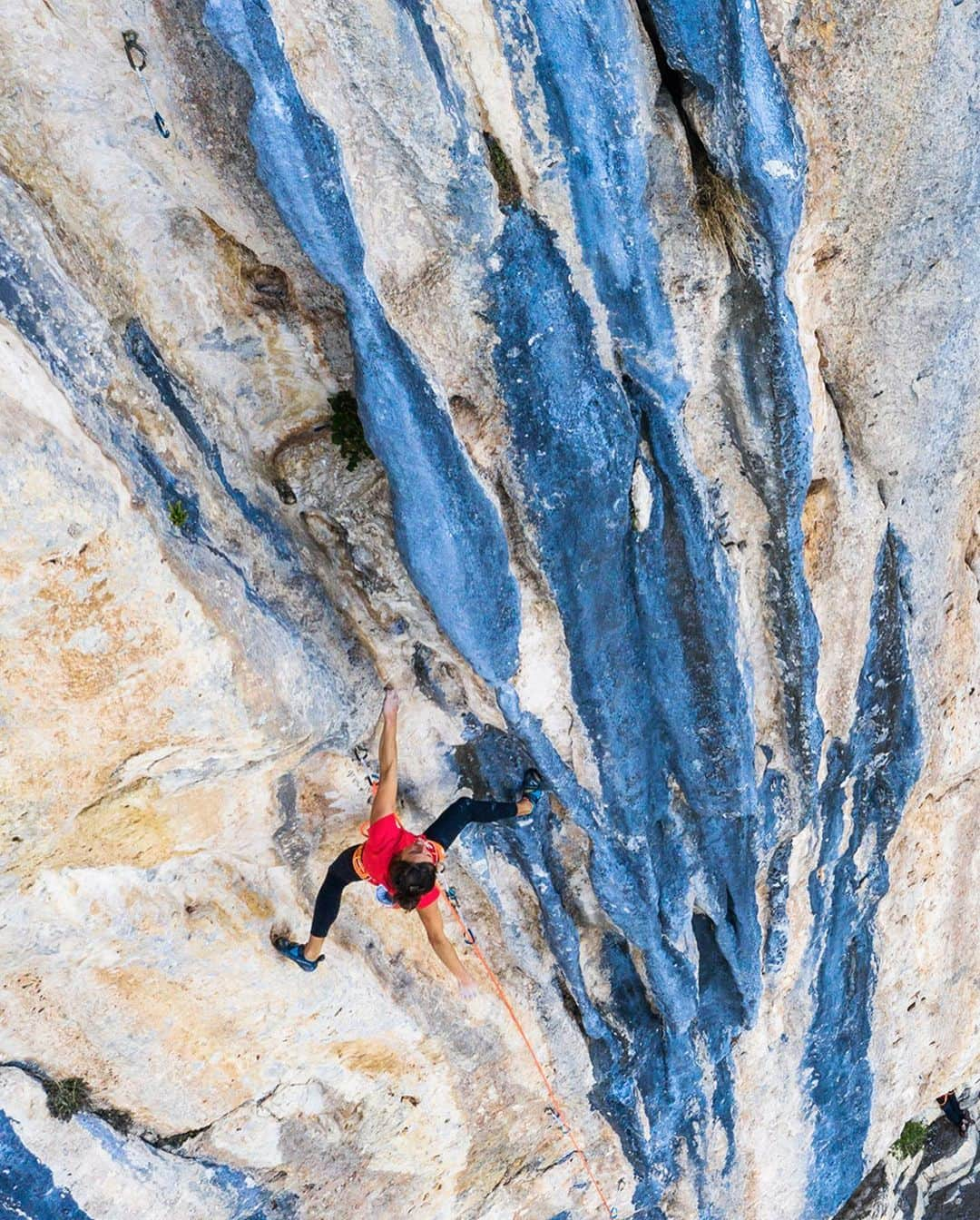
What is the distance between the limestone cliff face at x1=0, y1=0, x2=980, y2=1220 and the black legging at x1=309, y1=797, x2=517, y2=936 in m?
0.31

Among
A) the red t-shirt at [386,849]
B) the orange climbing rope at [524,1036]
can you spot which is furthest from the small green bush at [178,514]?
the orange climbing rope at [524,1036]

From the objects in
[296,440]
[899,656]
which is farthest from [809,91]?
[899,656]

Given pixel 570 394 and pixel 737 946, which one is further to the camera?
pixel 737 946

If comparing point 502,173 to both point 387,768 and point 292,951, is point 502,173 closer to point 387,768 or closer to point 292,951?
point 387,768

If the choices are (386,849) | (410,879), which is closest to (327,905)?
(386,849)

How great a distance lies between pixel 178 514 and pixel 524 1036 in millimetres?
4463

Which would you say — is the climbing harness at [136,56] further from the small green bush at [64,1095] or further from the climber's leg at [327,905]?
the small green bush at [64,1095]

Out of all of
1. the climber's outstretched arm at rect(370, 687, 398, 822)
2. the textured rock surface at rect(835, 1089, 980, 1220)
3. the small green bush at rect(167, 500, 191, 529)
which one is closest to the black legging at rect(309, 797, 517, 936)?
the climber's outstretched arm at rect(370, 687, 398, 822)

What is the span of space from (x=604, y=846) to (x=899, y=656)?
2.56 m

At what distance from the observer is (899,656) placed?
283 inches

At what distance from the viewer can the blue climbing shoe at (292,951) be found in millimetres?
6062

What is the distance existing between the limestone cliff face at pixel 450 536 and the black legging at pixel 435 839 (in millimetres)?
310

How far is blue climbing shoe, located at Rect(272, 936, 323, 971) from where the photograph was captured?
19.9 ft

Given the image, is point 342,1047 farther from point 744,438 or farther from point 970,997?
point 970,997
